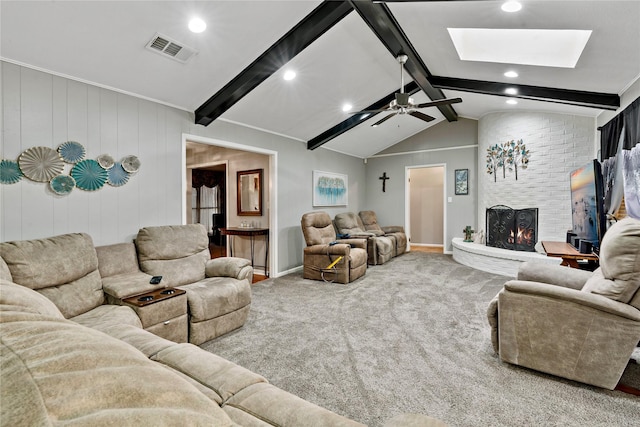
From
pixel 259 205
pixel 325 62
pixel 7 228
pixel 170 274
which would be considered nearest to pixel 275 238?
pixel 259 205

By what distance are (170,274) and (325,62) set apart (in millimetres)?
2953

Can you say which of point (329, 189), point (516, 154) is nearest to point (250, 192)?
point (329, 189)

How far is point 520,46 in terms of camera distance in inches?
131

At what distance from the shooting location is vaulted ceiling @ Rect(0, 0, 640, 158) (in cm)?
231

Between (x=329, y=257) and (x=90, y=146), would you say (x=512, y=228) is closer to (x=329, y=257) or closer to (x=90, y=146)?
(x=329, y=257)

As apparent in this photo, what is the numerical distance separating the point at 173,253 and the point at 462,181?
6204mm

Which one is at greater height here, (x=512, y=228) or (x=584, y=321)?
(x=512, y=228)

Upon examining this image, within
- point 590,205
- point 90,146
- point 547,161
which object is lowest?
point 590,205

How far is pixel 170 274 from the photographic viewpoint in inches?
117

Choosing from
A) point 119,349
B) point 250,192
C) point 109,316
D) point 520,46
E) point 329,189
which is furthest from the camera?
point 329,189

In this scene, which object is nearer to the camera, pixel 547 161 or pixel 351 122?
pixel 547 161

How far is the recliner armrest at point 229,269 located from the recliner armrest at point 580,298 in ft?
7.65

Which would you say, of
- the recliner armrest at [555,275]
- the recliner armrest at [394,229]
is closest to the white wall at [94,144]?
the recliner armrest at [555,275]

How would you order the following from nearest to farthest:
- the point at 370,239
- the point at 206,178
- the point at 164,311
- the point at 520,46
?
1. the point at 164,311
2. the point at 520,46
3. the point at 370,239
4. the point at 206,178
